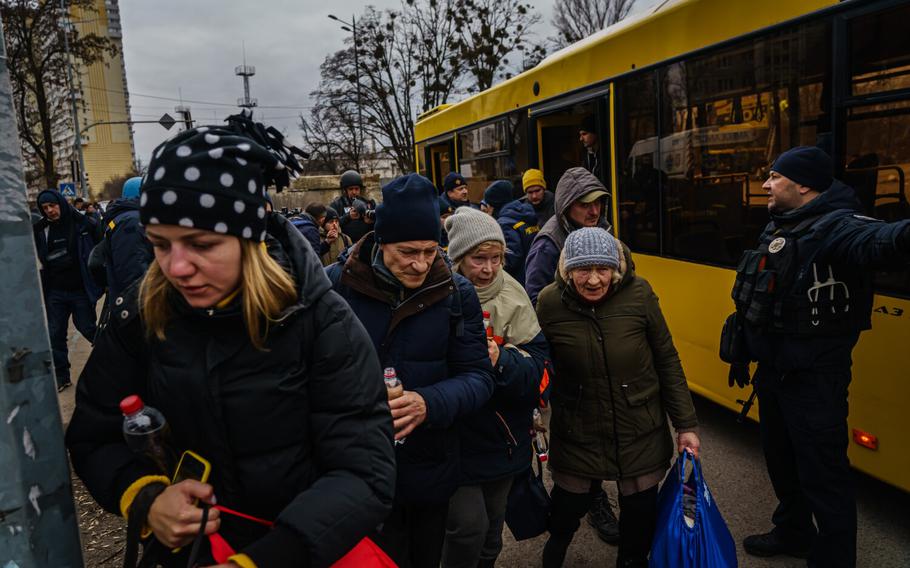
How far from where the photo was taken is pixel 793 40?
388cm

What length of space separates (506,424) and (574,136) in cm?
526

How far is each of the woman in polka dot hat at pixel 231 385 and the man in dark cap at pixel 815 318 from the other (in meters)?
2.31

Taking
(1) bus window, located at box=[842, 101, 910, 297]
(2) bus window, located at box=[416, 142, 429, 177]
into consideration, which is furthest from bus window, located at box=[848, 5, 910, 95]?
(2) bus window, located at box=[416, 142, 429, 177]

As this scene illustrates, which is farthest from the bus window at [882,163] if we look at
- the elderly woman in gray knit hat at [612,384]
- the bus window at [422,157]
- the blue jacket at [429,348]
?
the bus window at [422,157]

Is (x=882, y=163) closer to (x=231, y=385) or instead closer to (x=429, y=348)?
(x=429, y=348)

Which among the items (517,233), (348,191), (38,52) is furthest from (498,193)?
(38,52)

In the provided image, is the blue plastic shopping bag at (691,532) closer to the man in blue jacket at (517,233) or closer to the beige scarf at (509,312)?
the beige scarf at (509,312)

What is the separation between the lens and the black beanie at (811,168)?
119 inches

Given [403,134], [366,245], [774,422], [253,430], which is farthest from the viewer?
[403,134]

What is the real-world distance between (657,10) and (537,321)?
3669 millimetres

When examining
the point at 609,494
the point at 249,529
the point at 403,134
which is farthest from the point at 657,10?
the point at 403,134

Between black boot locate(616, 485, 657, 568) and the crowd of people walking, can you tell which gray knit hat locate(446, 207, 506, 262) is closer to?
the crowd of people walking

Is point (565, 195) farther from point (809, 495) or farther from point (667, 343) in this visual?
point (809, 495)

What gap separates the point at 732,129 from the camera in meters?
4.43
